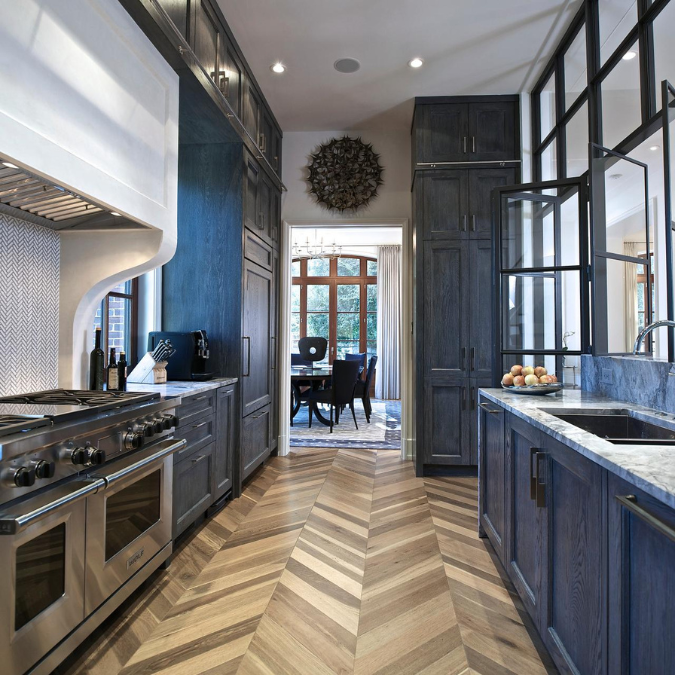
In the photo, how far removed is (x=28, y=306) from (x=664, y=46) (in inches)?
123

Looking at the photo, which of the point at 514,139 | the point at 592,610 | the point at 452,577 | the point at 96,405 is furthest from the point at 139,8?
the point at 514,139

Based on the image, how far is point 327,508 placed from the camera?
125 inches

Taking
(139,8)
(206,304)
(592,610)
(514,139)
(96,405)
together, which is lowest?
(592,610)

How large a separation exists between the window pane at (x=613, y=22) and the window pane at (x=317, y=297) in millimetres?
7067

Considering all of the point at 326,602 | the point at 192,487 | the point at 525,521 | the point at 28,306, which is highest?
the point at 28,306

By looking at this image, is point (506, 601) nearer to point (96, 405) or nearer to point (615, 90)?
point (96, 405)

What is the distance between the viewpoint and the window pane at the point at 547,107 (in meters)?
3.60

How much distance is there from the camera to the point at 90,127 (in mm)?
1764

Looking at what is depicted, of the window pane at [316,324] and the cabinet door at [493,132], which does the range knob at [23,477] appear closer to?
the cabinet door at [493,132]

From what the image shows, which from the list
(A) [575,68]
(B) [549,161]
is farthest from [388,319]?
(A) [575,68]

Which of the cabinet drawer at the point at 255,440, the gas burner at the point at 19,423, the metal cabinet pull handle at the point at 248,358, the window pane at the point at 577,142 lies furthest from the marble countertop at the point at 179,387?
the window pane at the point at 577,142

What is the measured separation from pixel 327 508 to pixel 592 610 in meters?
2.12

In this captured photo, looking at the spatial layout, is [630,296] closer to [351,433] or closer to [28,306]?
[28,306]

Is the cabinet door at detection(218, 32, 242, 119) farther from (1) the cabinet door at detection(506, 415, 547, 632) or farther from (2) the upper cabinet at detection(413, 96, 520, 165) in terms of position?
(1) the cabinet door at detection(506, 415, 547, 632)
